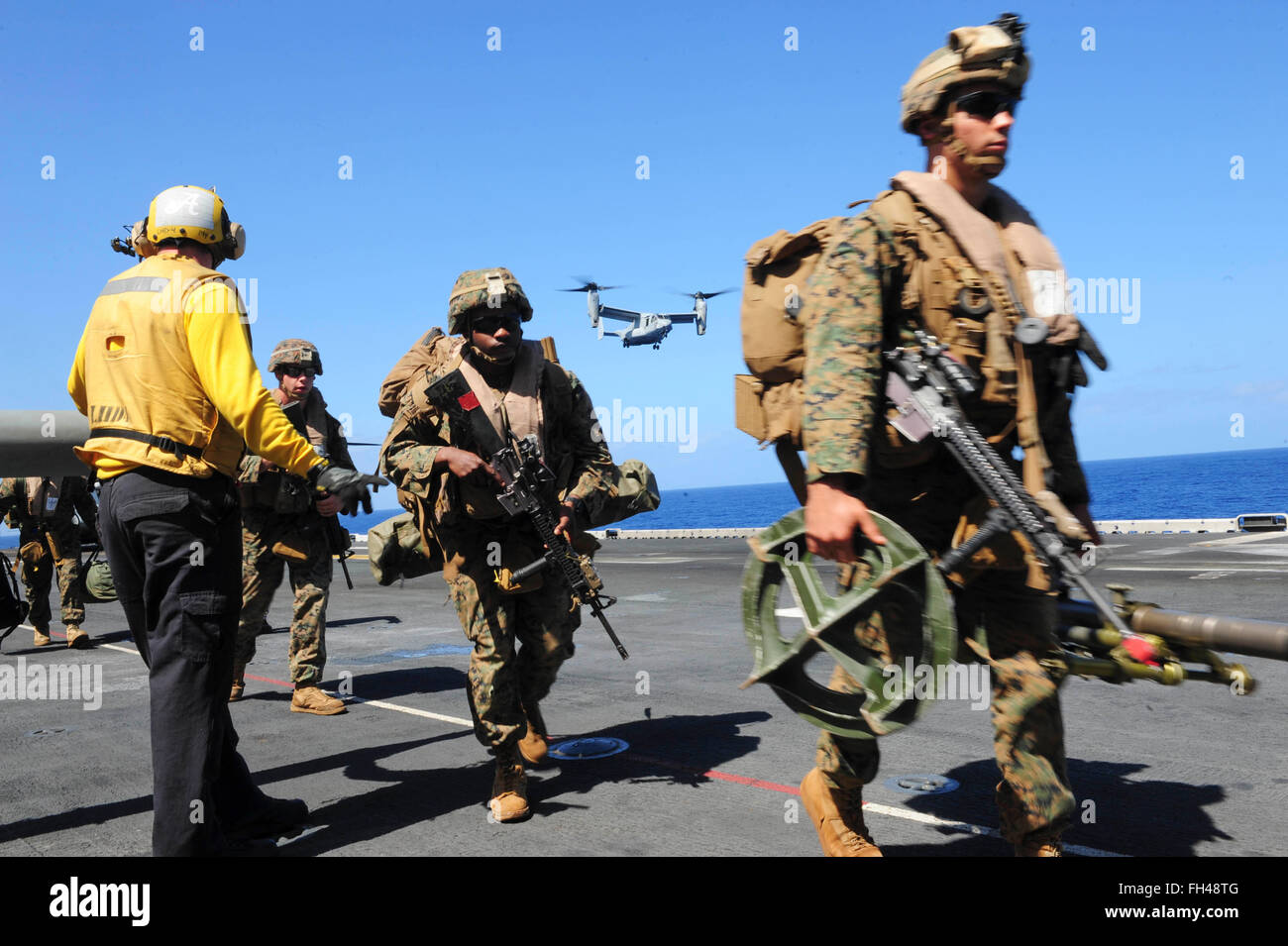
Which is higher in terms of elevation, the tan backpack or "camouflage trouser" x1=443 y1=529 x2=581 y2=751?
the tan backpack

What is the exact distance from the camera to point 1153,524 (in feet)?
71.1

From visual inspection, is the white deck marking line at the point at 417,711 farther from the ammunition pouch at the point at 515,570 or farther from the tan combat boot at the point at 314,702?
the ammunition pouch at the point at 515,570

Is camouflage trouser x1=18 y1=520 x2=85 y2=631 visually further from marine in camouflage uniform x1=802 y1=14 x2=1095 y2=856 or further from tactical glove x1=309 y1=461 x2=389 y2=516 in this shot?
marine in camouflage uniform x1=802 y1=14 x2=1095 y2=856

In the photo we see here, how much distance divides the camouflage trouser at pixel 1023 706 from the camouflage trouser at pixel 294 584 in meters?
4.67

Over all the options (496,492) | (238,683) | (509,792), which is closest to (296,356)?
(238,683)

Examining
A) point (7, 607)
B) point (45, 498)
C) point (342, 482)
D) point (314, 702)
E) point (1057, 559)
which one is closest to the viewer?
point (1057, 559)

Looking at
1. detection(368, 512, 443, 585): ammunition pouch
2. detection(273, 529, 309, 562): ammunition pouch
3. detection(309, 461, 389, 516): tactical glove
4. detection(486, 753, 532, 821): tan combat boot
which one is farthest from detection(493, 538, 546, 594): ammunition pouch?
detection(273, 529, 309, 562): ammunition pouch

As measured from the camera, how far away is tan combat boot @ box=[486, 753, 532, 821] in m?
3.94

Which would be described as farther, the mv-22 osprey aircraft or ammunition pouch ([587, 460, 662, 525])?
the mv-22 osprey aircraft

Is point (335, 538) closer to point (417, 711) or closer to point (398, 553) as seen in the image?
point (417, 711)

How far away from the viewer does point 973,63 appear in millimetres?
2764

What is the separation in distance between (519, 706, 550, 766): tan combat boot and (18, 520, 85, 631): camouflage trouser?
25.4 ft

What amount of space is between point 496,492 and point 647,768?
154 centimetres
